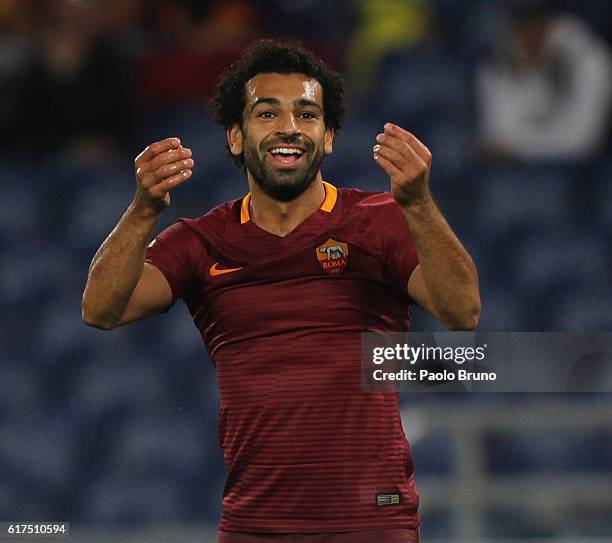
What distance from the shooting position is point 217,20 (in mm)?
7574

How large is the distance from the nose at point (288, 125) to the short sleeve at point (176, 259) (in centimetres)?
36

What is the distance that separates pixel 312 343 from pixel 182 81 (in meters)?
4.32

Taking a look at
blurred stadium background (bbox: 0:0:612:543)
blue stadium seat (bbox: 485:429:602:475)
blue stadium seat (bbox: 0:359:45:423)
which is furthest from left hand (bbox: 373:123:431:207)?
blue stadium seat (bbox: 0:359:45:423)

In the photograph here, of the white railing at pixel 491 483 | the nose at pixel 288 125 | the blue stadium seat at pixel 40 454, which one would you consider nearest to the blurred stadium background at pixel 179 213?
the blue stadium seat at pixel 40 454

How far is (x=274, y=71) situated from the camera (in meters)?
3.60

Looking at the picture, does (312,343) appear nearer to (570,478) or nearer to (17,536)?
(17,536)

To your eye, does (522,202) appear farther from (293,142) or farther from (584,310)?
(293,142)

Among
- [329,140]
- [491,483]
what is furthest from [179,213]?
[329,140]

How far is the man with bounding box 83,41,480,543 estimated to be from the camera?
3.24 meters

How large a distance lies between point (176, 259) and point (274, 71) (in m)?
0.55

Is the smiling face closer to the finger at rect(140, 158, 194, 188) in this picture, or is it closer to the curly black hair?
the curly black hair

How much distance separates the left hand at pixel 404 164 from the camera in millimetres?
3098

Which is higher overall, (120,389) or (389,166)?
(120,389)

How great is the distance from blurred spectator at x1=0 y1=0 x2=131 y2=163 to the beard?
12.1 ft
